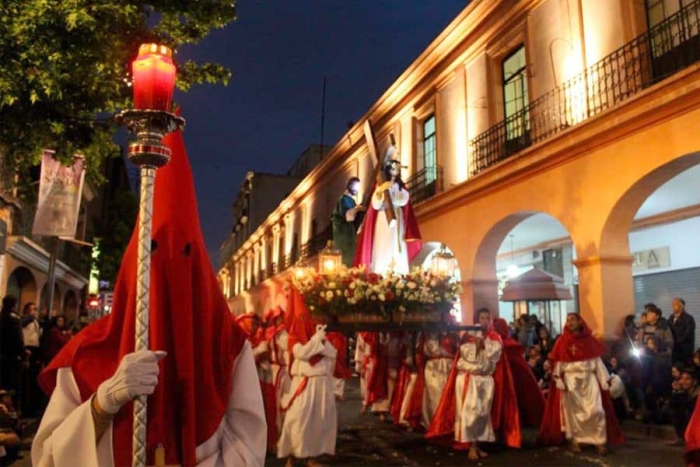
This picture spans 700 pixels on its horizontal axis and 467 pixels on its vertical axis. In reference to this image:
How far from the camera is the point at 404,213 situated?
850 cm

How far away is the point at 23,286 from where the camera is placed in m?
19.7

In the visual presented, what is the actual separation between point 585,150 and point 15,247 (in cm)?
1462

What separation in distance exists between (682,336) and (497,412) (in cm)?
330

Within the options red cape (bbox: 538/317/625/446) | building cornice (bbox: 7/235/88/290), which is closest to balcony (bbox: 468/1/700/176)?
red cape (bbox: 538/317/625/446)

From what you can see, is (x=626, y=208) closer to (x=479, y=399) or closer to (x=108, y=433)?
(x=479, y=399)

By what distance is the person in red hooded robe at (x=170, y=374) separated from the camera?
2.12m

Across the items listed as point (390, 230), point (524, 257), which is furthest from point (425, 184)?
point (390, 230)

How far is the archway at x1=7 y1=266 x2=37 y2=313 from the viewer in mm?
18891

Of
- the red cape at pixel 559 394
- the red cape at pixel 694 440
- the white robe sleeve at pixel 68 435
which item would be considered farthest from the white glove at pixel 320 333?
the white robe sleeve at pixel 68 435

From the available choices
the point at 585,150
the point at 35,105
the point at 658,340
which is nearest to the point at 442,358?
the point at 658,340

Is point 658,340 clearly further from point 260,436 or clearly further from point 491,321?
point 260,436

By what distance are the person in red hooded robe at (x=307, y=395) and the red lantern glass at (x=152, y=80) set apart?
5.09m

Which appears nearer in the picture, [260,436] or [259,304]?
[260,436]

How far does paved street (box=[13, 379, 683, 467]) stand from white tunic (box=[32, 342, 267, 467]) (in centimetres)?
530
